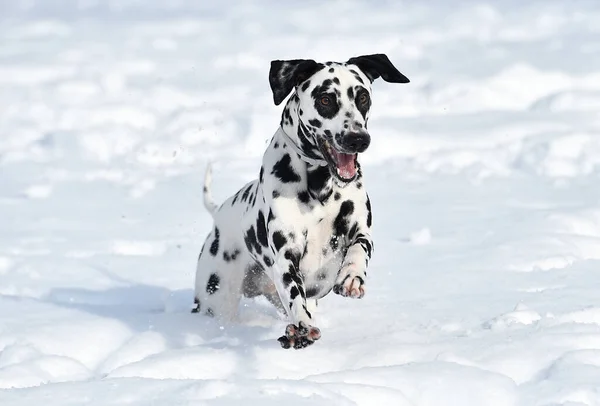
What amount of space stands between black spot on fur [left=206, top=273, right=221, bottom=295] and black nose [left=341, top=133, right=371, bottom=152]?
1.72m

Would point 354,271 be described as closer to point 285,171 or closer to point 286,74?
point 285,171

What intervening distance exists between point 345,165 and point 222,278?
1.56 meters

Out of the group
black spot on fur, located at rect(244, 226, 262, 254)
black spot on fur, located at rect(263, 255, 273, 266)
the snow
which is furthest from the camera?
black spot on fur, located at rect(244, 226, 262, 254)

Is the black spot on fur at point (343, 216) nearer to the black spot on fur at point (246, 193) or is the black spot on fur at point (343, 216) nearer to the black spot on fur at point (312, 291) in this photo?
the black spot on fur at point (312, 291)

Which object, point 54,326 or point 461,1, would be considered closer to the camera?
point 54,326

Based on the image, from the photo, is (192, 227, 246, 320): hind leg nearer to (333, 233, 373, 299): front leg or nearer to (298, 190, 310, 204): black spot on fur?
(298, 190, 310, 204): black spot on fur

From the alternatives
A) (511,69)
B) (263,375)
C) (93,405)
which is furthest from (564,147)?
(93,405)

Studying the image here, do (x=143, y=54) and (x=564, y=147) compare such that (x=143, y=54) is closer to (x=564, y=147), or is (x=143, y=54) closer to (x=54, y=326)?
(x=564, y=147)

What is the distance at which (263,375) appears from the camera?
4586mm

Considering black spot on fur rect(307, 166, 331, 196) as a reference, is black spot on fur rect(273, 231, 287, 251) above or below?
below

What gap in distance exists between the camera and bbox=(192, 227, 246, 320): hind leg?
5883 mm

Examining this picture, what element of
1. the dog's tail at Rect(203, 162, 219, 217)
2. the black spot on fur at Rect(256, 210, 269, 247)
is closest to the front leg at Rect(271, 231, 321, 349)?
the black spot on fur at Rect(256, 210, 269, 247)

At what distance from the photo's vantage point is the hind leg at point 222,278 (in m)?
5.88

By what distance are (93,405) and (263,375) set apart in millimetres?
1042
